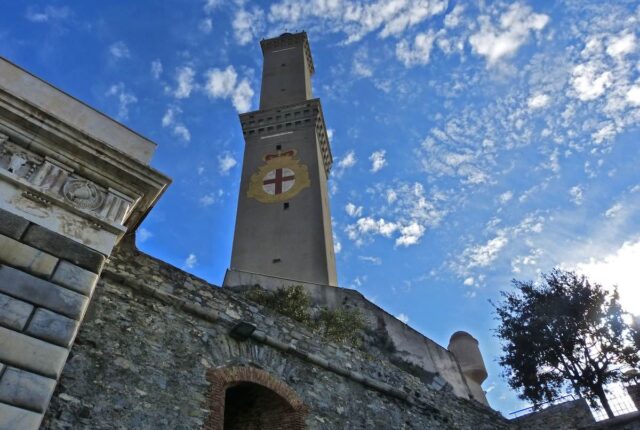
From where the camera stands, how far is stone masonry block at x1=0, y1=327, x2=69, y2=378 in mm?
4586

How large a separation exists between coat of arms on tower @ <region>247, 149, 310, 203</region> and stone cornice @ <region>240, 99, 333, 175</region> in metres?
1.98

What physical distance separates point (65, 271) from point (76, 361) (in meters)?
1.26

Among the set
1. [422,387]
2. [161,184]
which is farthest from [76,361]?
[422,387]

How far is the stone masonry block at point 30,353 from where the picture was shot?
4.59 meters

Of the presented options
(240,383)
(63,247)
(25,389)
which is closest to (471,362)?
(240,383)

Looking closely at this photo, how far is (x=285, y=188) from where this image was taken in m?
23.3

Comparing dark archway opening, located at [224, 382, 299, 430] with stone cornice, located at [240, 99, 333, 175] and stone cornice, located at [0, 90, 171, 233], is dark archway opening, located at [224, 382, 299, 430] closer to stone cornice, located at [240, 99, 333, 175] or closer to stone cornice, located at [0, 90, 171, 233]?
stone cornice, located at [0, 90, 171, 233]

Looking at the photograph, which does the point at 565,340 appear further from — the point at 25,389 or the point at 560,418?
the point at 25,389

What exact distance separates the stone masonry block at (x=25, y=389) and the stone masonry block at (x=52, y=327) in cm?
38

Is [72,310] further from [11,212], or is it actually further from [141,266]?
[141,266]

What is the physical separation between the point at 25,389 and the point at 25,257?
1367 mm

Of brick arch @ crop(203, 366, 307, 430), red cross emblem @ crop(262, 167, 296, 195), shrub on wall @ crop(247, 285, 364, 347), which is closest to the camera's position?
brick arch @ crop(203, 366, 307, 430)

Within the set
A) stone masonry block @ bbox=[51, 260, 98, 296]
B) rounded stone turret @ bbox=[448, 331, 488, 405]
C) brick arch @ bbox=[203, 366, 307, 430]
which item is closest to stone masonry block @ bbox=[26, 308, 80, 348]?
stone masonry block @ bbox=[51, 260, 98, 296]

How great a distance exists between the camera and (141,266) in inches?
300
